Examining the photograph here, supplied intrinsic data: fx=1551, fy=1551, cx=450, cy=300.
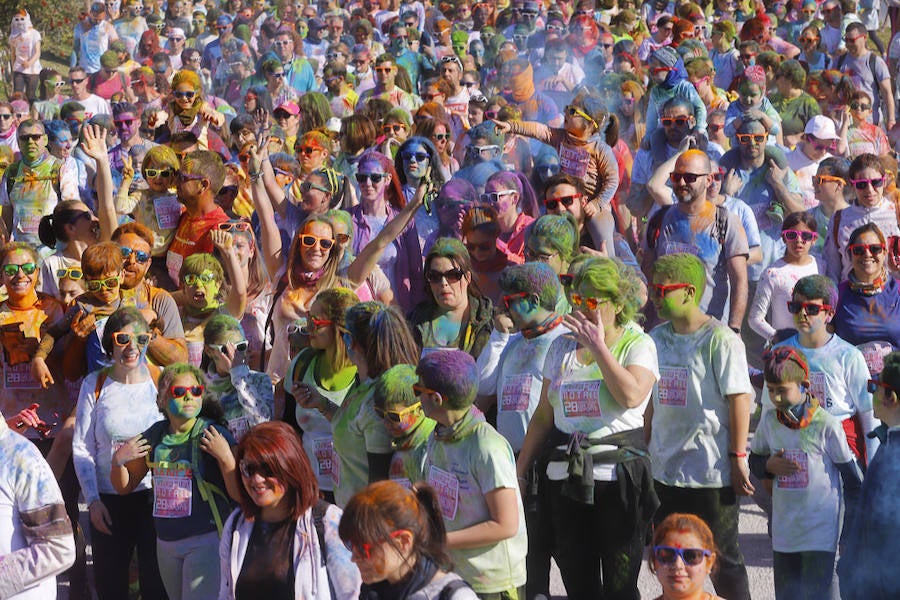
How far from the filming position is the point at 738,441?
5.83 m

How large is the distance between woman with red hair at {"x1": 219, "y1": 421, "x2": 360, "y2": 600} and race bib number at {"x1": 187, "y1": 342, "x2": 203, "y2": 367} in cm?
223

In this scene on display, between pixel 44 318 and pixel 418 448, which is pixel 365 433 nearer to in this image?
pixel 418 448

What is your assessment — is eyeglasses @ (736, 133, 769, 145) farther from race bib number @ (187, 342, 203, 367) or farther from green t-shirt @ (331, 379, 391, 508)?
green t-shirt @ (331, 379, 391, 508)

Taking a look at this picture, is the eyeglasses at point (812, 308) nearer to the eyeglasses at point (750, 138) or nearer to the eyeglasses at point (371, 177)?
the eyeglasses at point (371, 177)

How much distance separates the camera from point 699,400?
5.83 metres

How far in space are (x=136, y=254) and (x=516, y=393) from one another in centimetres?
207

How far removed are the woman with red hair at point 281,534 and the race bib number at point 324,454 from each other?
49.0 inches

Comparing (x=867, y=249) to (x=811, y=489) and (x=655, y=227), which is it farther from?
(x=811, y=489)

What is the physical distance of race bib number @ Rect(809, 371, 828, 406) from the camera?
239 inches

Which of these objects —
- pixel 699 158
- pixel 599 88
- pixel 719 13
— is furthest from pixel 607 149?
pixel 719 13

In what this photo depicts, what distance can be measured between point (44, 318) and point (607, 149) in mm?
3422

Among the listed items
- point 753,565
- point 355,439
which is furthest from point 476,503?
point 753,565

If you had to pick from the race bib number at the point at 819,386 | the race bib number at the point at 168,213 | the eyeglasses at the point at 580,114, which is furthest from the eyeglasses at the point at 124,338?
the eyeglasses at the point at 580,114

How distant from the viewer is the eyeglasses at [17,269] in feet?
22.8
